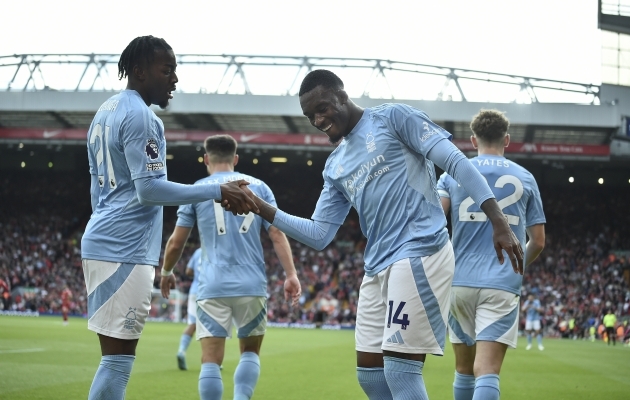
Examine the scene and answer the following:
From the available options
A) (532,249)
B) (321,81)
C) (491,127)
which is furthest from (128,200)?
(532,249)

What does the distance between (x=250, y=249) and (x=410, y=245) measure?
263 centimetres

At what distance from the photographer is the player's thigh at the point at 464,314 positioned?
539cm

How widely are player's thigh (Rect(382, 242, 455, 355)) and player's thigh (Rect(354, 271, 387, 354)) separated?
263 millimetres

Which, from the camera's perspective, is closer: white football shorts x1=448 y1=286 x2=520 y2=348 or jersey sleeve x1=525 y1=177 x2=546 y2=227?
white football shorts x1=448 y1=286 x2=520 y2=348

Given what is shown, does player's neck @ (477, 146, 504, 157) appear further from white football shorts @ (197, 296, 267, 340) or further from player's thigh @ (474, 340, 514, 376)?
white football shorts @ (197, 296, 267, 340)

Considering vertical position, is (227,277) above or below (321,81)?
below

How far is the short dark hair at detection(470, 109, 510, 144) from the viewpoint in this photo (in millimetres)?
5590

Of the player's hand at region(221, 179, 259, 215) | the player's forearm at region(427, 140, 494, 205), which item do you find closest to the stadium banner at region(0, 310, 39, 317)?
the player's hand at region(221, 179, 259, 215)

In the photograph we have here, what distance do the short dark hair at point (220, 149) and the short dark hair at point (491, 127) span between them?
2113 mm

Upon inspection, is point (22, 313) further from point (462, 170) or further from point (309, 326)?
point (462, 170)

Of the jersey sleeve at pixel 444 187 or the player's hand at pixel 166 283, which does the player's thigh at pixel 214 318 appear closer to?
the player's hand at pixel 166 283

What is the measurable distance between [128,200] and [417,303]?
1738 millimetres

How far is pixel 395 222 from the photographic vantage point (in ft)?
13.3

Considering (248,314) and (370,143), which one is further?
(248,314)
